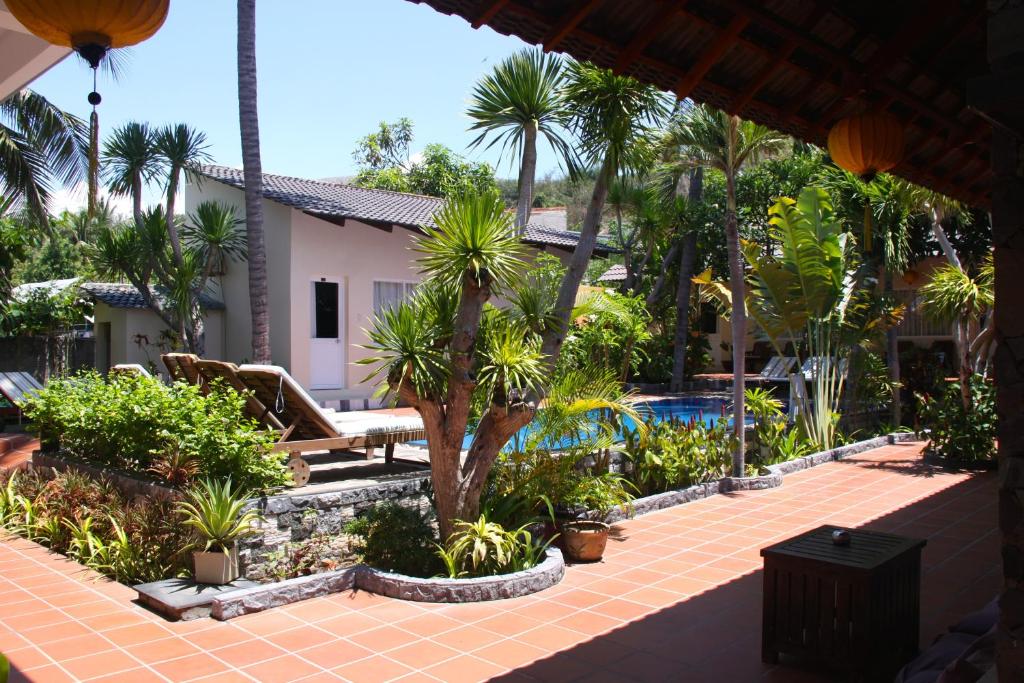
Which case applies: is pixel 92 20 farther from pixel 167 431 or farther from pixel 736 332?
pixel 736 332

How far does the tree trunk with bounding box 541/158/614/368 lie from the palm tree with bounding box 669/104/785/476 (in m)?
2.44

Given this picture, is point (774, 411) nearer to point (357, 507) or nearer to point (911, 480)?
point (911, 480)

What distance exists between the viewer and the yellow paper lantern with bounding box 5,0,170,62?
118 inches

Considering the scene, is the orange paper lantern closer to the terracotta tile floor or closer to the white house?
the terracotta tile floor

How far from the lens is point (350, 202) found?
61.5 feet

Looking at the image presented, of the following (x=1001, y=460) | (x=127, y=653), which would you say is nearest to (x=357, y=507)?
(x=127, y=653)

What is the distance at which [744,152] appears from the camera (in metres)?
10.3

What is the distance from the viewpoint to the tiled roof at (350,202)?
17.0m

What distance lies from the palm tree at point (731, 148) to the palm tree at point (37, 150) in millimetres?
11850

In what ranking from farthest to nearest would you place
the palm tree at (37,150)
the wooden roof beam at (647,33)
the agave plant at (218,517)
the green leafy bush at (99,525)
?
the palm tree at (37,150)
the green leafy bush at (99,525)
the agave plant at (218,517)
the wooden roof beam at (647,33)

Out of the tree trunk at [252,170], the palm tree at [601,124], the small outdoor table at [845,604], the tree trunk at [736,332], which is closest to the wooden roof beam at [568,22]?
the small outdoor table at [845,604]

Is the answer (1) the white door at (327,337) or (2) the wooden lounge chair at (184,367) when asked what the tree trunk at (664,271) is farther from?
(2) the wooden lounge chair at (184,367)

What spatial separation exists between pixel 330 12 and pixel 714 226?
12035 millimetres

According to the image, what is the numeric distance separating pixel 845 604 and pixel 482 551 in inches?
110
